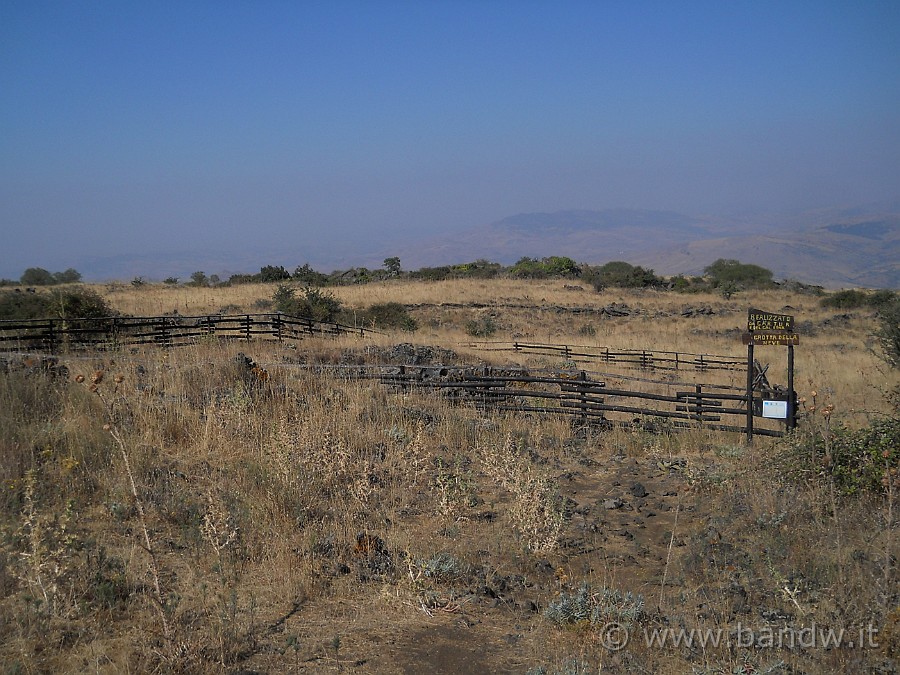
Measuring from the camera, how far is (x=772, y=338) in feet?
30.7

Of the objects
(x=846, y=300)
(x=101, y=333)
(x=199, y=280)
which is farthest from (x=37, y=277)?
(x=846, y=300)

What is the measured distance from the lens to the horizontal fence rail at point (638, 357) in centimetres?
2553

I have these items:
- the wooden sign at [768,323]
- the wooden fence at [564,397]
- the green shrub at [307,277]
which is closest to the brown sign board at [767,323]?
the wooden sign at [768,323]

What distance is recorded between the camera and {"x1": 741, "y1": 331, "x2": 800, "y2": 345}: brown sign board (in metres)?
9.26

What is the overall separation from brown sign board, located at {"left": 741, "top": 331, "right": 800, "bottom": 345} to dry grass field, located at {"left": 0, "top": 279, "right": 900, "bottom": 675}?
5.36 feet

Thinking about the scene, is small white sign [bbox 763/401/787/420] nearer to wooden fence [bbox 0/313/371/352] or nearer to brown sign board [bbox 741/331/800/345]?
brown sign board [bbox 741/331/800/345]

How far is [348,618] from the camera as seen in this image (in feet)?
Answer: 15.3

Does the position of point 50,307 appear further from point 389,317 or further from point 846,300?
point 846,300

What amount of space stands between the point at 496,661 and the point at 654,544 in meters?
2.43

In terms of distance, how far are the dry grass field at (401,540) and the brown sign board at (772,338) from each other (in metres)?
1.64

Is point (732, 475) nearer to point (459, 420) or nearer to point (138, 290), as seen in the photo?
point (459, 420)

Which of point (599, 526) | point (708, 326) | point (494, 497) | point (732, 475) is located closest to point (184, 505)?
point (494, 497)

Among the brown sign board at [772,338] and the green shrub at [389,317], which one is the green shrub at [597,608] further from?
the green shrub at [389,317]

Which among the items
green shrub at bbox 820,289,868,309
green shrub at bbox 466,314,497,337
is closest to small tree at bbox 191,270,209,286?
green shrub at bbox 466,314,497,337
